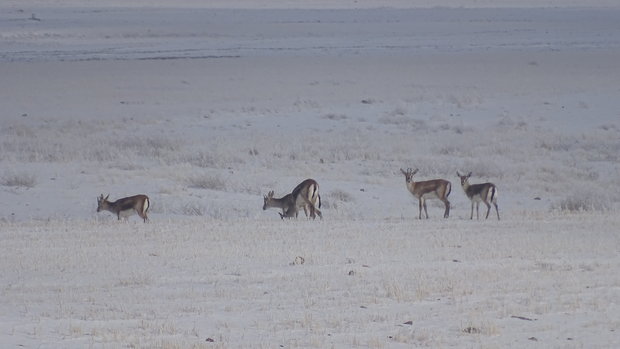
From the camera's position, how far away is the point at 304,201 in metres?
17.6

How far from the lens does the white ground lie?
32.4 ft

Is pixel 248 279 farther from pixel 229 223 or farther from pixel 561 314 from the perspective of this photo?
pixel 229 223

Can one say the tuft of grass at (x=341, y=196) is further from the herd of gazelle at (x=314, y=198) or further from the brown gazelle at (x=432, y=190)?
the brown gazelle at (x=432, y=190)

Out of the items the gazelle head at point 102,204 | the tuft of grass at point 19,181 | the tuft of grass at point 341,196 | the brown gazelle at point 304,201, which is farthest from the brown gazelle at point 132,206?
the tuft of grass at point 341,196

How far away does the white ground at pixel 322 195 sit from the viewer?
9.88 m

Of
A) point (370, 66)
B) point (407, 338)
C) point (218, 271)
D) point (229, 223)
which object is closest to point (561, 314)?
point (407, 338)

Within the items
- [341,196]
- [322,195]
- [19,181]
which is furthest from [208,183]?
[19,181]

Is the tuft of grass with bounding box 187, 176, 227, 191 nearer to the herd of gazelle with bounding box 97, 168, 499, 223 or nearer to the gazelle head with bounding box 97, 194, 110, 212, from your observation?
the herd of gazelle with bounding box 97, 168, 499, 223

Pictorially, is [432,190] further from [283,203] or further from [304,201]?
[283,203]

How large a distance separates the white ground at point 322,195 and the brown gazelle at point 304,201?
2.16ft

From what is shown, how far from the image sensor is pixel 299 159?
976 inches

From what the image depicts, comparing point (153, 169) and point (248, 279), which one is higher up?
point (153, 169)

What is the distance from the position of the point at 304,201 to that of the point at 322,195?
10.7 feet

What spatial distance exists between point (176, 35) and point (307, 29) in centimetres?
974
